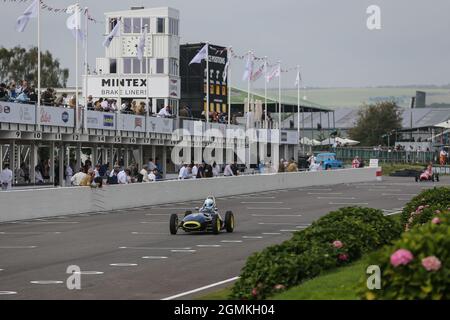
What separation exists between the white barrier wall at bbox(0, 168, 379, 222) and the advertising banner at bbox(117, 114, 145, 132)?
5168 millimetres

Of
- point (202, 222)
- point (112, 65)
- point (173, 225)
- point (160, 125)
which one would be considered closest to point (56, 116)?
point (160, 125)

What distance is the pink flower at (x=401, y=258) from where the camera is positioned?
9.51 m

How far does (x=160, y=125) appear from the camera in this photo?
5397 cm

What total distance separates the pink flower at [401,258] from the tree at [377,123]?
11544cm

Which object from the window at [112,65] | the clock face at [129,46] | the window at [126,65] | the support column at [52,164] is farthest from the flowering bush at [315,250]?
the window at [112,65]

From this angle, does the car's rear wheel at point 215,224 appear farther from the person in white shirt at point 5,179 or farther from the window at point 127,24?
the window at point 127,24

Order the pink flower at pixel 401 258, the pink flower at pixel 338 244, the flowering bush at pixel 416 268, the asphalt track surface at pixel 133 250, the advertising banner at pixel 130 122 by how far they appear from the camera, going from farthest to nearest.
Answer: the advertising banner at pixel 130 122 → the asphalt track surface at pixel 133 250 → the pink flower at pixel 338 244 → the pink flower at pixel 401 258 → the flowering bush at pixel 416 268

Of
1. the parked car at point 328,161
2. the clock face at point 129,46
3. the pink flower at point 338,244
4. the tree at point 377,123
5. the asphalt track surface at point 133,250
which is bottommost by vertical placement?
the asphalt track surface at point 133,250

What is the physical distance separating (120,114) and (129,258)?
92.3 feet

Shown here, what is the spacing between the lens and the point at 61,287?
53.4 feet

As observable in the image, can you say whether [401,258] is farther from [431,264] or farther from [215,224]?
[215,224]

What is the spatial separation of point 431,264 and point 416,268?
150 mm

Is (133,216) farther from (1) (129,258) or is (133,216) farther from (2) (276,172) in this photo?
(2) (276,172)
